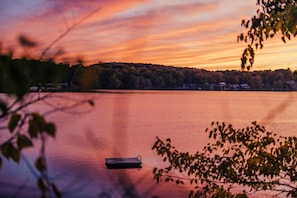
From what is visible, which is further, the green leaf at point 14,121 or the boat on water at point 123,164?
the boat on water at point 123,164

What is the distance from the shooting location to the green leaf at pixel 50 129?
123cm

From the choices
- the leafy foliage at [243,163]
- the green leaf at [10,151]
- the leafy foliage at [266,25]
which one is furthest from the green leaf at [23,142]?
the leafy foliage at [243,163]

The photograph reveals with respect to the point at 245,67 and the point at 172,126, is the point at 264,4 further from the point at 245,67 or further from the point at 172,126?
the point at 172,126

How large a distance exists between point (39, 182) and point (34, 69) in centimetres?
30

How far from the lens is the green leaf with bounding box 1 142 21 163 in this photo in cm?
129

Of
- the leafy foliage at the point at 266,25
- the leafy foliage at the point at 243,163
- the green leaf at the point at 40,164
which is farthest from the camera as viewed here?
the leafy foliage at the point at 243,163

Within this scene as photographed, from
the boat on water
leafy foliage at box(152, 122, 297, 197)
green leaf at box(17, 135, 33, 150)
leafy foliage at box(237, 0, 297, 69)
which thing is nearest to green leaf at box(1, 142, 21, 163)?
green leaf at box(17, 135, 33, 150)

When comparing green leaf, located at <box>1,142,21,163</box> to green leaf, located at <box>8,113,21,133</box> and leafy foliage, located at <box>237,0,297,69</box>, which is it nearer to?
green leaf, located at <box>8,113,21,133</box>

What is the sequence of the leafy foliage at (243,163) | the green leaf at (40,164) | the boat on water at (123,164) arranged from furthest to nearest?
the boat on water at (123,164) → the leafy foliage at (243,163) → the green leaf at (40,164)

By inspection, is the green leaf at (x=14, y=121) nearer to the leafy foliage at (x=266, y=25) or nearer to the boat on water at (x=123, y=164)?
the leafy foliage at (x=266, y=25)

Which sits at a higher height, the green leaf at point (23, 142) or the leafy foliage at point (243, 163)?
the green leaf at point (23, 142)

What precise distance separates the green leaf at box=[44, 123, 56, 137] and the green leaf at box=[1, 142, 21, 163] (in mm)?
125

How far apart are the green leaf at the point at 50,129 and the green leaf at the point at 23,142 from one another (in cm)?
7

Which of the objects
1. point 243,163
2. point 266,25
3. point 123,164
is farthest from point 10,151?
point 123,164
